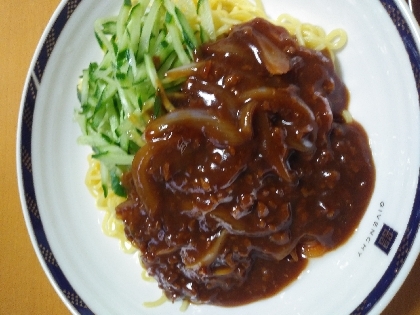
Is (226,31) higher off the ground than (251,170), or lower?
higher

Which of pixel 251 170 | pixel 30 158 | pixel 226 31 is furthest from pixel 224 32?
pixel 30 158

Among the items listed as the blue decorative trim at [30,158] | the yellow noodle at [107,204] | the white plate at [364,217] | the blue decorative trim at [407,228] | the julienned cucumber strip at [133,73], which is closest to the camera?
the blue decorative trim at [407,228]

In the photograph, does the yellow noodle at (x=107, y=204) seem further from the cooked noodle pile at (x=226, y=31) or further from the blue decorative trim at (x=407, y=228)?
the blue decorative trim at (x=407, y=228)

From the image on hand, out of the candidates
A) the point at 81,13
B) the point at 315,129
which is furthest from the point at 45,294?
the point at 315,129

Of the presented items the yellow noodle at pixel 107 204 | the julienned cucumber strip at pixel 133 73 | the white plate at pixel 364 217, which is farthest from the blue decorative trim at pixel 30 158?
the yellow noodle at pixel 107 204

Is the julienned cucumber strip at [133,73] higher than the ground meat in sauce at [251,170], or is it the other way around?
the julienned cucumber strip at [133,73]

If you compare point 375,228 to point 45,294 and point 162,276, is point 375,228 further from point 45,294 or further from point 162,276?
point 45,294

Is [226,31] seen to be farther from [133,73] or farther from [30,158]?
[30,158]
